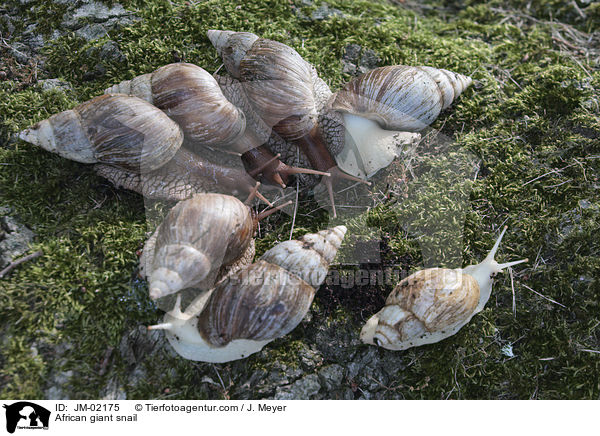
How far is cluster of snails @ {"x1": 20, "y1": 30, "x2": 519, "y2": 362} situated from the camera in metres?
3.15

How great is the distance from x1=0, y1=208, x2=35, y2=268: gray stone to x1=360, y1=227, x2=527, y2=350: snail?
99.4 inches

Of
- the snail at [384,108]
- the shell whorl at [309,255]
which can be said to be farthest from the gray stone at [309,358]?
the snail at [384,108]

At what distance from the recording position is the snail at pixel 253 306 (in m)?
3.12

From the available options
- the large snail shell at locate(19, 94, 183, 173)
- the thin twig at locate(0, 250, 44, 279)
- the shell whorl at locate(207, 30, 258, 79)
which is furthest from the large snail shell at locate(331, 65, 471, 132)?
the thin twig at locate(0, 250, 44, 279)

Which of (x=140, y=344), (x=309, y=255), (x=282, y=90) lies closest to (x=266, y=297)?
(x=309, y=255)

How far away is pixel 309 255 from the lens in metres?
3.29

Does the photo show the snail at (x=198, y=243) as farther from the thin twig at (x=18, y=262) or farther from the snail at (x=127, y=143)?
the thin twig at (x=18, y=262)

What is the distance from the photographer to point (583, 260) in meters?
3.78

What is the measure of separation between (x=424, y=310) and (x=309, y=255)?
2.87ft

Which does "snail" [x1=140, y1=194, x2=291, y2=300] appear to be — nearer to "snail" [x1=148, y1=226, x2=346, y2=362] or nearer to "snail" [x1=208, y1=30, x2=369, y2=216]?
"snail" [x1=148, y1=226, x2=346, y2=362]

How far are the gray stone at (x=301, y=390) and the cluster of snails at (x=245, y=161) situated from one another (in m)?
0.41

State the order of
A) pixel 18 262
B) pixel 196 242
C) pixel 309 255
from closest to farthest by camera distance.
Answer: pixel 196 242 → pixel 309 255 → pixel 18 262

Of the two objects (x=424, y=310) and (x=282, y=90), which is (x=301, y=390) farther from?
(x=282, y=90)
